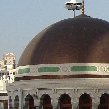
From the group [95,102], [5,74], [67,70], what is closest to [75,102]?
[95,102]

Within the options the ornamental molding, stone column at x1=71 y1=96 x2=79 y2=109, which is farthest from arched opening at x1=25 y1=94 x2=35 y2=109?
stone column at x1=71 y1=96 x2=79 y2=109

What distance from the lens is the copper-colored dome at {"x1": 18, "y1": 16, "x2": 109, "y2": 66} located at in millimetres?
34844

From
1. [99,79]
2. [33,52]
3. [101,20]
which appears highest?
[101,20]

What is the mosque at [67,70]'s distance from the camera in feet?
111

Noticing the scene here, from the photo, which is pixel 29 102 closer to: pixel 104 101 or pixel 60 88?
pixel 60 88

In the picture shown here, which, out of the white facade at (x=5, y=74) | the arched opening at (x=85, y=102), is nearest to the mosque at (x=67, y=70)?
the arched opening at (x=85, y=102)

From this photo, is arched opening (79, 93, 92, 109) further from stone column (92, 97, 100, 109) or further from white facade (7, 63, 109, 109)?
stone column (92, 97, 100, 109)

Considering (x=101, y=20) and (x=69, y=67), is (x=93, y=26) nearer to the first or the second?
(x=101, y=20)

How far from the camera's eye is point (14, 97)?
37.7m

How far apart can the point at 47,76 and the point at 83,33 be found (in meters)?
4.68

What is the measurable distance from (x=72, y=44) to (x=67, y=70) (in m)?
2.30

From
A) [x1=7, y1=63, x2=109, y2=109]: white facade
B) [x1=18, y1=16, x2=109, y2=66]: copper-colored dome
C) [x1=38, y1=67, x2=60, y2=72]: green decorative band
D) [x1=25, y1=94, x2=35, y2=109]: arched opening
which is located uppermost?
[x1=18, y1=16, x2=109, y2=66]: copper-colored dome

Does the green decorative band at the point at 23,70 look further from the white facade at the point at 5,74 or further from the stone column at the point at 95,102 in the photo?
the white facade at the point at 5,74

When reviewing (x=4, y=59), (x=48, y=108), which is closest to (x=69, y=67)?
(x=48, y=108)
